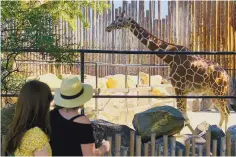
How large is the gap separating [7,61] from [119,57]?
6914mm

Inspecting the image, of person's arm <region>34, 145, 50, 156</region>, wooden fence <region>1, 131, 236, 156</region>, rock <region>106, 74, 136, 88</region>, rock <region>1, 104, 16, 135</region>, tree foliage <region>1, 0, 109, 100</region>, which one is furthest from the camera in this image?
rock <region>106, 74, 136, 88</region>

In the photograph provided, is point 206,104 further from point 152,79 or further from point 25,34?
point 25,34

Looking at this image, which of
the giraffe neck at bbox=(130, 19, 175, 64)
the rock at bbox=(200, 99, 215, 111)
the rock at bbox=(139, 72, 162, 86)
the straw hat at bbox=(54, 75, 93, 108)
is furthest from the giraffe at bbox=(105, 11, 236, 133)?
the straw hat at bbox=(54, 75, 93, 108)

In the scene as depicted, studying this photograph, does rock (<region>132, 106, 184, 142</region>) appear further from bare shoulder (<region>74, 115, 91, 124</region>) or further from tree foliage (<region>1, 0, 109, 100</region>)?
bare shoulder (<region>74, 115, 91, 124</region>)

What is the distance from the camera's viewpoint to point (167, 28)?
11.3m

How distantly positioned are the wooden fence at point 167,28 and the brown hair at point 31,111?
814 centimetres

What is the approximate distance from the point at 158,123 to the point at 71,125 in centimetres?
238

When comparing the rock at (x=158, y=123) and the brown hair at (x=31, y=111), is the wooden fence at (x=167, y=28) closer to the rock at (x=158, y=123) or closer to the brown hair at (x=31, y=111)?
the rock at (x=158, y=123)

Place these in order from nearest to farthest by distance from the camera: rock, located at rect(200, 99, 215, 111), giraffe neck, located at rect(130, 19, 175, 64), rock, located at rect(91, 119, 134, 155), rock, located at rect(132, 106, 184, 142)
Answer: rock, located at rect(91, 119, 134, 155)
rock, located at rect(132, 106, 184, 142)
giraffe neck, located at rect(130, 19, 175, 64)
rock, located at rect(200, 99, 215, 111)

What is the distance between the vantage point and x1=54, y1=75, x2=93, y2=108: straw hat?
124 inches

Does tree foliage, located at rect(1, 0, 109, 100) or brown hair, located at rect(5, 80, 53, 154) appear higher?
tree foliage, located at rect(1, 0, 109, 100)

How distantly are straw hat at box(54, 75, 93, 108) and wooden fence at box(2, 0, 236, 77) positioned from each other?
25.9ft

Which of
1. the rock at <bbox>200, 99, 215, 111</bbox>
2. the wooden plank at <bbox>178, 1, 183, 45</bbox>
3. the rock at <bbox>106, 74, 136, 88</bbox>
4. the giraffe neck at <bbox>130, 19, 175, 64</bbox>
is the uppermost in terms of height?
the wooden plank at <bbox>178, 1, 183, 45</bbox>

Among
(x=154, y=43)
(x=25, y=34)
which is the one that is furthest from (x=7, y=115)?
(x=154, y=43)
